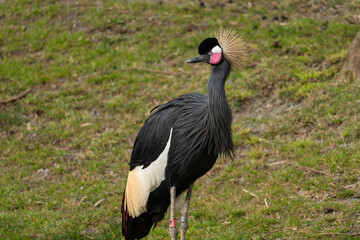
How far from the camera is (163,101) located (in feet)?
27.7

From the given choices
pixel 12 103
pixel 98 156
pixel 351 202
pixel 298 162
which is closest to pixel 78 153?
pixel 98 156

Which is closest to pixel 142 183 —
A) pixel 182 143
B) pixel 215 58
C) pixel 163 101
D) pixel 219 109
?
pixel 182 143

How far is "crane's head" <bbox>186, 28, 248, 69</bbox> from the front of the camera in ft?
14.9

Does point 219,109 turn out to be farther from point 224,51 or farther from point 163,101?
point 163,101

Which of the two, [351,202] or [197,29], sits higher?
[197,29]

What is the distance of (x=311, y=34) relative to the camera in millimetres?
8945

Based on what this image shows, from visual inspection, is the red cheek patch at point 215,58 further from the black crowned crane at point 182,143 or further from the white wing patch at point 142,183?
the white wing patch at point 142,183

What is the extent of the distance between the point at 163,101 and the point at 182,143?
3.88 m

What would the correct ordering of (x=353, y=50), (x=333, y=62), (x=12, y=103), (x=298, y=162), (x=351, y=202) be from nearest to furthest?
1. (x=351, y=202)
2. (x=298, y=162)
3. (x=353, y=50)
4. (x=333, y=62)
5. (x=12, y=103)

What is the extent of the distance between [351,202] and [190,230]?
1753 mm

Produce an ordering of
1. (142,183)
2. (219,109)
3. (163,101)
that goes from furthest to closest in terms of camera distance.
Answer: (163,101)
(142,183)
(219,109)

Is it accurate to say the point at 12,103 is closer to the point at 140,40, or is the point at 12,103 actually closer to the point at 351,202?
the point at 140,40

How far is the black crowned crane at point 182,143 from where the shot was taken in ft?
14.8

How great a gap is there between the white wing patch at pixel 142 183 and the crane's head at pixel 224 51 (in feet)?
2.75
